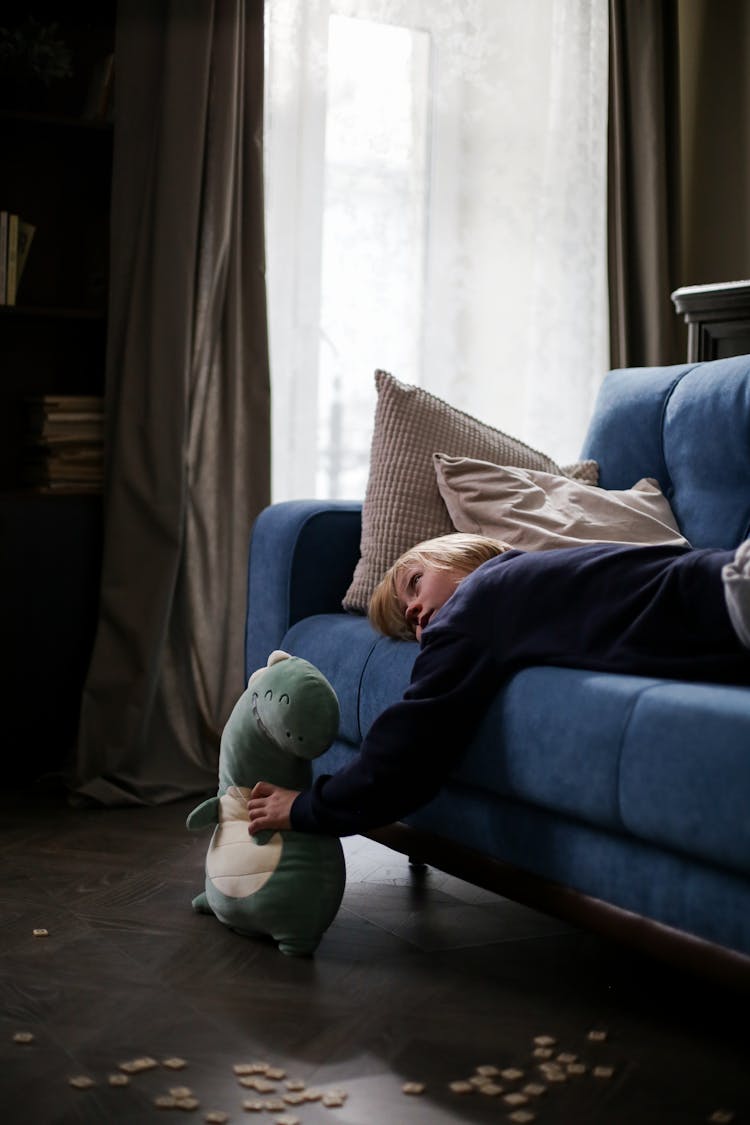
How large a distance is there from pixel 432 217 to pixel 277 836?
2.26 m

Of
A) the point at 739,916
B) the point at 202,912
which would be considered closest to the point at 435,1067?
the point at 739,916

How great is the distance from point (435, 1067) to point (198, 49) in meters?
2.47

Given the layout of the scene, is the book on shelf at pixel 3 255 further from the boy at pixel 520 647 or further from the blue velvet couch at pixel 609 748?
the boy at pixel 520 647

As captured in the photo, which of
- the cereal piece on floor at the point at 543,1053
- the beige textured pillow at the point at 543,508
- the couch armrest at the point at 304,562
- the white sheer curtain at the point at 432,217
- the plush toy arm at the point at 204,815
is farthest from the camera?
the white sheer curtain at the point at 432,217

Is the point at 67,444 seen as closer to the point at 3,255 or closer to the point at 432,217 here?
the point at 3,255

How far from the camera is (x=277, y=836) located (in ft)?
6.53

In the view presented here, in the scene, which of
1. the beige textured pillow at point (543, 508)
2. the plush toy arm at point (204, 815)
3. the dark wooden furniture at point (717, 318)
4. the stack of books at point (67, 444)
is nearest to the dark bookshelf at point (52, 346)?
the stack of books at point (67, 444)

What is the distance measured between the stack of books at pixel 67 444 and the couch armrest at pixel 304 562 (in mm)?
728

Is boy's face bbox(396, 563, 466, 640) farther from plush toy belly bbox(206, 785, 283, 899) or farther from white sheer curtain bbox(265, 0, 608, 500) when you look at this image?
white sheer curtain bbox(265, 0, 608, 500)

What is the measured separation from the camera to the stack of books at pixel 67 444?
3.20m

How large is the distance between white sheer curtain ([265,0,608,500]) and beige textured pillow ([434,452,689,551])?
1.12 meters

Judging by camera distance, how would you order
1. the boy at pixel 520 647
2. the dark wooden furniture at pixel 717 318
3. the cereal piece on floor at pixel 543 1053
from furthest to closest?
the dark wooden furniture at pixel 717 318, the boy at pixel 520 647, the cereal piece on floor at pixel 543 1053

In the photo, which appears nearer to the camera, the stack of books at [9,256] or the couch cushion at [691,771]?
the couch cushion at [691,771]

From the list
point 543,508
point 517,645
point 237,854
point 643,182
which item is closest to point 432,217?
point 643,182
